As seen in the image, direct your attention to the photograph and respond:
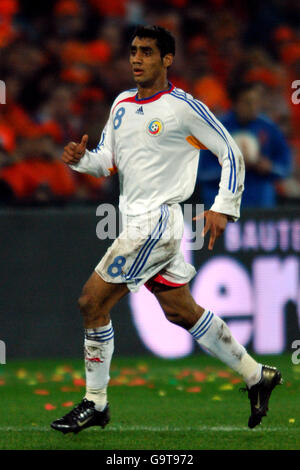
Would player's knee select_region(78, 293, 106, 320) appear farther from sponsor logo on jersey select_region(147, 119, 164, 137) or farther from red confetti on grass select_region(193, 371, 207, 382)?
red confetti on grass select_region(193, 371, 207, 382)

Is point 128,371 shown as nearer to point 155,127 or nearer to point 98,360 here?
point 98,360

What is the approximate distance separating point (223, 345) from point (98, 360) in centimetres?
67

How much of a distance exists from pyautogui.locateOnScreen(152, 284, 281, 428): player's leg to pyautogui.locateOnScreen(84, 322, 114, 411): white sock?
352mm

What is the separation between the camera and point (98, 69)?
1006cm

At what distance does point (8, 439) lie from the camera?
5.40 metres

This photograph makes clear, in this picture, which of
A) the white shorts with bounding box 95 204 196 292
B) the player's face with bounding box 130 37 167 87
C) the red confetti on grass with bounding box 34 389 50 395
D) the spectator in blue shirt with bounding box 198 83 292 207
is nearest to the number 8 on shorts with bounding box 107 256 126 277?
the white shorts with bounding box 95 204 196 292

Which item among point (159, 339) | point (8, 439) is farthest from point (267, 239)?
point (8, 439)

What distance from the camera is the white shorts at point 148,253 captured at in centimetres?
554

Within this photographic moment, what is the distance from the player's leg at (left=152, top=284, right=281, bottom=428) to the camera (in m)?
5.64

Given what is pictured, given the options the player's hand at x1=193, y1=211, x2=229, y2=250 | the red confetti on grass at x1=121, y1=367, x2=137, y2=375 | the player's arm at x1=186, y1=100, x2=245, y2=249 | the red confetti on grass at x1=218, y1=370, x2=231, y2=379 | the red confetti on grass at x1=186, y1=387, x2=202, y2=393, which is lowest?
the red confetti on grass at x1=121, y1=367, x2=137, y2=375

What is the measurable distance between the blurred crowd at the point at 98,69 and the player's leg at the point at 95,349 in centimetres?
316

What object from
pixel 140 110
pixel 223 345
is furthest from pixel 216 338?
pixel 140 110

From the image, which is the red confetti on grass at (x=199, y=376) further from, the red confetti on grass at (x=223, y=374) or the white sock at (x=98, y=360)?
the white sock at (x=98, y=360)

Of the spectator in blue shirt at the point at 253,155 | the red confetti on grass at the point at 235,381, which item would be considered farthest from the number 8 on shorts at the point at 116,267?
the spectator in blue shirt at the point at 253,155
